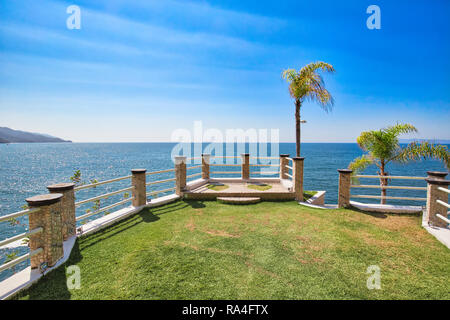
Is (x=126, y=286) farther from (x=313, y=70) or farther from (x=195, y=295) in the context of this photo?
(x=313, y=70)

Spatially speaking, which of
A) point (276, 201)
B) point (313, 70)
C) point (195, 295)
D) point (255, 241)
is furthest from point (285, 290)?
point (313, 70)

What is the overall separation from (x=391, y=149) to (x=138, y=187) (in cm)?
1141

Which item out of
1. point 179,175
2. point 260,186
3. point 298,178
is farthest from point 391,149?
point 179,175

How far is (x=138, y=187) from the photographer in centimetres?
733

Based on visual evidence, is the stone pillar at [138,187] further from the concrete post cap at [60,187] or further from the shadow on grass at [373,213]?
the shadow on grass at [373,213]

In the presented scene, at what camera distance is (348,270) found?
149 inches

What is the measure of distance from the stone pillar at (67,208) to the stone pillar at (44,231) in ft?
3.05

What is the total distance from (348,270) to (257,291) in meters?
1.87

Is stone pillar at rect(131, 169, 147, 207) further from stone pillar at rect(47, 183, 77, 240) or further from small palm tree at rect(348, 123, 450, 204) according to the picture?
small palm tree at rect(348, 123, 450, 204)

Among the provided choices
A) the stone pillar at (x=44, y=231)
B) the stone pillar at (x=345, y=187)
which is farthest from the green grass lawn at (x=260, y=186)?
the stone pillar at (x=44, y=231)

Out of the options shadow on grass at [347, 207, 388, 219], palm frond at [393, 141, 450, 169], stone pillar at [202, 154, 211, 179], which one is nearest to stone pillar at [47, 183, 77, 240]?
stone pillar at [202, 154, 211, 179]

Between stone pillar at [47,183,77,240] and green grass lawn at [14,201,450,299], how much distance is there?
1.16 feet

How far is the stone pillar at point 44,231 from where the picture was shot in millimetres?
3766

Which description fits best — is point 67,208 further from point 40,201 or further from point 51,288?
point 51,288
